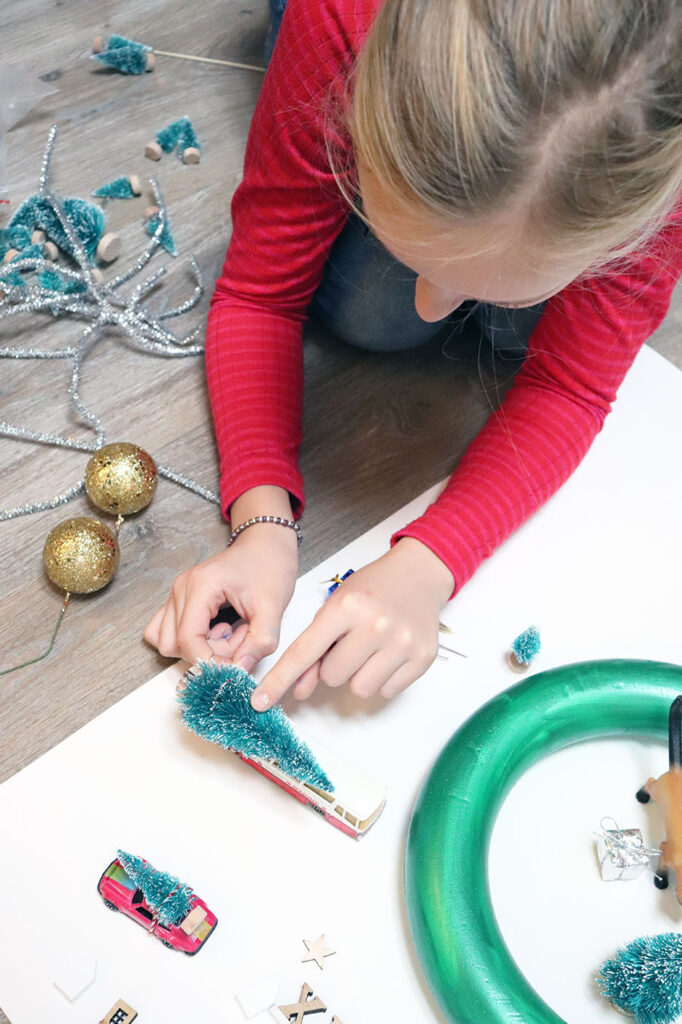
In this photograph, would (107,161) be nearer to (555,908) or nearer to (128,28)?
(128,28)

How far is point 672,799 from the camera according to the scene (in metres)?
0.59

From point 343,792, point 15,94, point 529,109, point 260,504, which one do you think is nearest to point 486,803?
point 343,792

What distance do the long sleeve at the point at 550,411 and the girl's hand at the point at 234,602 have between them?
0.11 metres

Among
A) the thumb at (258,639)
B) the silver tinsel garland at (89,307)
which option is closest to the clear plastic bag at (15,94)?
the silver tinsel garland at (89,307)

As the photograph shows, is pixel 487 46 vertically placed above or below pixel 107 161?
below

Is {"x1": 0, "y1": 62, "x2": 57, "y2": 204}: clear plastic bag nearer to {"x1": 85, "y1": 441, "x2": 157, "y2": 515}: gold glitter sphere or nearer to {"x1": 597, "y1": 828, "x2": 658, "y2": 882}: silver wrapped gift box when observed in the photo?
{"x1": 85, "y1": 441, "x2": 157, "y2": 515}: gold glitter sphere

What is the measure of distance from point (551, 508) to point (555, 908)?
1.13 ft

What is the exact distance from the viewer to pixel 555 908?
1.95 feet

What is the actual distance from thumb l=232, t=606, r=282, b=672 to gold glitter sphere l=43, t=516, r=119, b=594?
131mm

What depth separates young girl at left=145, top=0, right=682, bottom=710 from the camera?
41 cm

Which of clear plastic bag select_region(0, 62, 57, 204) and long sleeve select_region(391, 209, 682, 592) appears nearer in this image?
long sleeve select_region(391, 209, 682, 592)

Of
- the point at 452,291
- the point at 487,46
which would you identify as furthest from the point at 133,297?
the point at 487,46

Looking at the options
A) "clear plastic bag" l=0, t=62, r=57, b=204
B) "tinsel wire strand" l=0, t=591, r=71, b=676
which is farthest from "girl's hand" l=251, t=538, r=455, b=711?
"clear plastic bag" l=0, t=62, r=57, b=204

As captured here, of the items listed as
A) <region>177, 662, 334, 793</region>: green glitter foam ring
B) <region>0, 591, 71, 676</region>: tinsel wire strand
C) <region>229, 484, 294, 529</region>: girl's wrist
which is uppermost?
<region>229, 484, 294, 529</region>: girl's wrist
